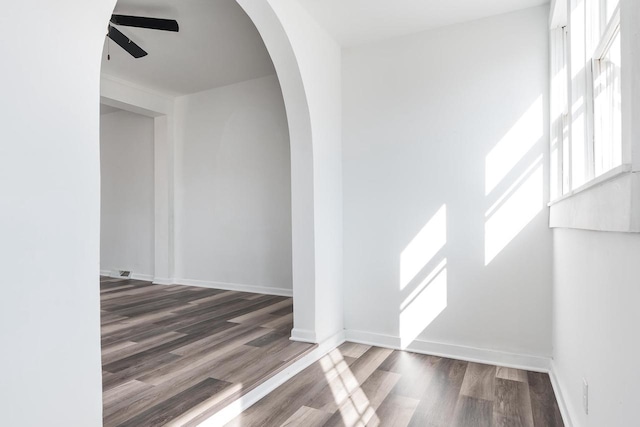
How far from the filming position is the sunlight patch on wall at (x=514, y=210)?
2.71m

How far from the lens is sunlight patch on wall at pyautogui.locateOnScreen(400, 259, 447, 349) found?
2.99m

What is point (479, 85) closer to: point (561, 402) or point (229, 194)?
point (561, 402)

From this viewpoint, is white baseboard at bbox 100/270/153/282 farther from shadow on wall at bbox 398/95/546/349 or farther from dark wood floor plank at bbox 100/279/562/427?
shadow on wall at bbox 398/95/546/349

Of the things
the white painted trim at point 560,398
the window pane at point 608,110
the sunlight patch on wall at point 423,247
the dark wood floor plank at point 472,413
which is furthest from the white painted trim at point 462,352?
the window pane at point 608,110

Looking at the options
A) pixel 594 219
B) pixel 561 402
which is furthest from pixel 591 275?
pixel 561 402

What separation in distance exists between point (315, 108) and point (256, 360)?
1850 millimetres

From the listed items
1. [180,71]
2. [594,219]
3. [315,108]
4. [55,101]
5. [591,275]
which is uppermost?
[180,71]

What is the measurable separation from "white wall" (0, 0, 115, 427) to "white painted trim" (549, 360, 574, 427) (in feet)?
6.95

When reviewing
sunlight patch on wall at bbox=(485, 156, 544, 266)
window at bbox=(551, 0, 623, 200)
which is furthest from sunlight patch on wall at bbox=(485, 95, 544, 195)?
window at bbox=(551, 0, 623, 200)

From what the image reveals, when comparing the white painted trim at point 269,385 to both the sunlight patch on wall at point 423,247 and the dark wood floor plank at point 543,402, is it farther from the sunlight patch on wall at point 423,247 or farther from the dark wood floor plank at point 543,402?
the dark wood floor plank at point 543,402

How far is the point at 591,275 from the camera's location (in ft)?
5.00

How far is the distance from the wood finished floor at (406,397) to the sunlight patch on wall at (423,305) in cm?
24

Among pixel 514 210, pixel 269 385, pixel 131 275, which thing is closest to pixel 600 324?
pixel 514 210

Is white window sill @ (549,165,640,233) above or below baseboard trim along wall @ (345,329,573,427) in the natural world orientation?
above
